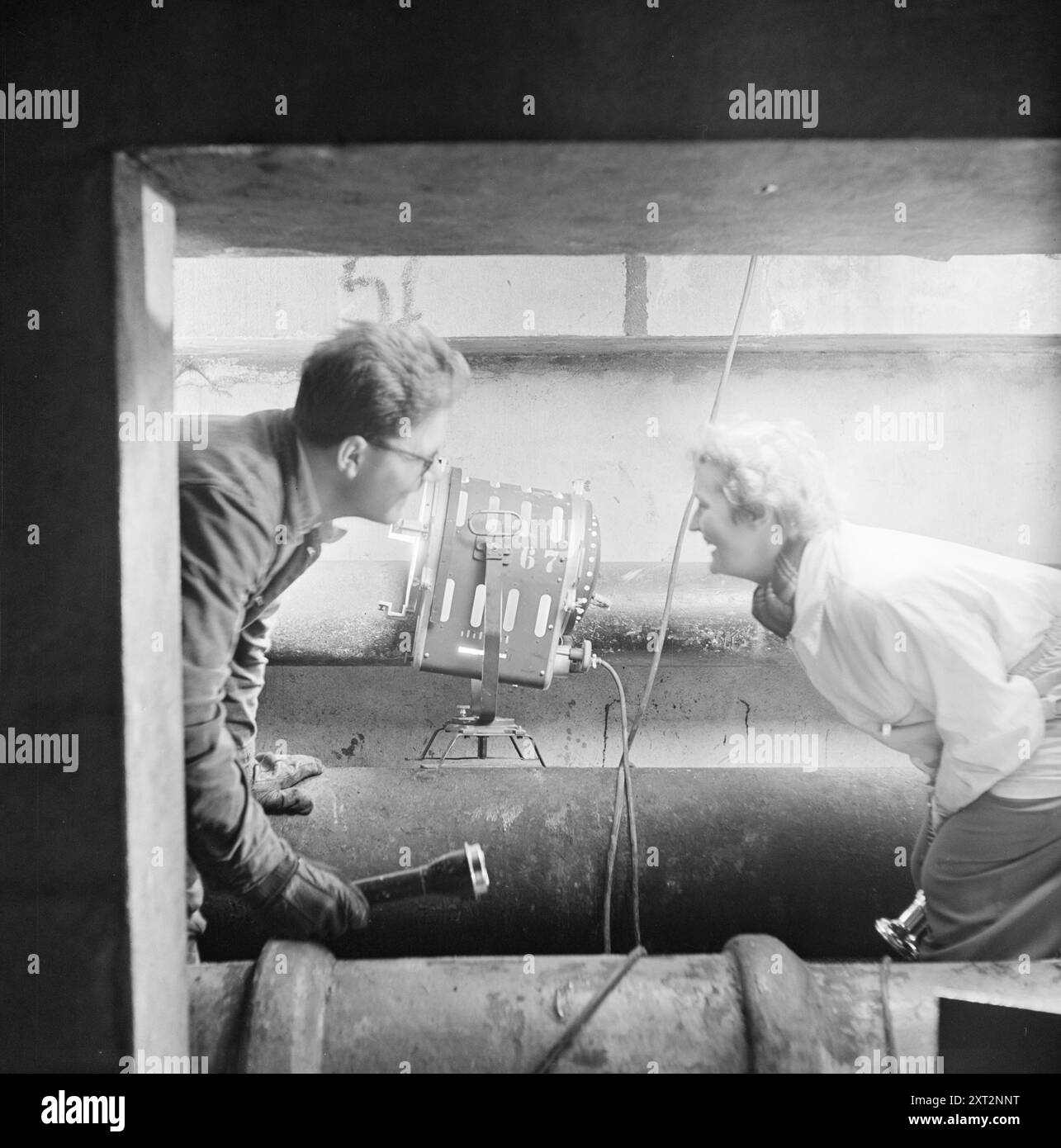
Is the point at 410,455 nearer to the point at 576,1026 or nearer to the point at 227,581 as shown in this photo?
the point at 227,581

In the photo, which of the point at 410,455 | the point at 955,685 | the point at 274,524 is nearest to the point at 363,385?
the point at 410,455

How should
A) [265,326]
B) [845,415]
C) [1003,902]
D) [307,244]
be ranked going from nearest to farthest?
[307,244]
[1003,902]
[265,326]
[845,415]

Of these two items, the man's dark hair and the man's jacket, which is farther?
the man's dark hair

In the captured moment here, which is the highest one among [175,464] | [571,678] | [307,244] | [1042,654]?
[307,244]

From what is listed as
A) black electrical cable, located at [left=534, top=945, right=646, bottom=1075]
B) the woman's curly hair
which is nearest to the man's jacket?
black electrical cable, located at [left=534, top=945, right=646, bottom=1075]

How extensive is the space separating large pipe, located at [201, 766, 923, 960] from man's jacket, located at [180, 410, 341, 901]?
439 mm

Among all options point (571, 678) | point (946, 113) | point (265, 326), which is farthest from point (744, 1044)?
point (265, 326)

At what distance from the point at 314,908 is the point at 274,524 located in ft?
2.49

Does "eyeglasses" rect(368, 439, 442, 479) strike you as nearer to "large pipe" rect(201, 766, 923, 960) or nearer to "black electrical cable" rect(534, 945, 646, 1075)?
"large pipe" rect(201, 766, 923, 960)

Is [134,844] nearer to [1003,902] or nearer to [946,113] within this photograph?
[946,113]

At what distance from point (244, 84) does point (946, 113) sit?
893mm

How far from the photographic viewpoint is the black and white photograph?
95cm

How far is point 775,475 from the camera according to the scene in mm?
1986

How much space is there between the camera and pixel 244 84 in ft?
3.10
